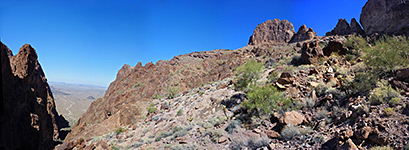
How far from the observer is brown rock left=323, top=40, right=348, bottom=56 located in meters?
13.3

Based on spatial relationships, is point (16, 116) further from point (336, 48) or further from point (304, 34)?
point (304, 34)

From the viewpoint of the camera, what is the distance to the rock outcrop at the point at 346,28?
130ft

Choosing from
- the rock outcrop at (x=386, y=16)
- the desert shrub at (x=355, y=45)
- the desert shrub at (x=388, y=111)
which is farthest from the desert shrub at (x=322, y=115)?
the rock outcrop at (x=386, y=16)

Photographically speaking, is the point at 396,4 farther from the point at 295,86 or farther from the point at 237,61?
the point at 295,86

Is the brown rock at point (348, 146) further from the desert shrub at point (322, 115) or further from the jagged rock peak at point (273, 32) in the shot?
the jagged rock peak at point (273, 32)

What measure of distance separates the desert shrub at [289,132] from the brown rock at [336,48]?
10.7 meters

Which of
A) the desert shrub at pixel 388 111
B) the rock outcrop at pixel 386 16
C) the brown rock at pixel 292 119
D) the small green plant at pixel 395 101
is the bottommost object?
the brown rock at pixel 292 119

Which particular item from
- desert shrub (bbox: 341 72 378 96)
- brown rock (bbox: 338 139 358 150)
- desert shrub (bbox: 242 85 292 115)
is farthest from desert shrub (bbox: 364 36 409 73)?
brown rock (bbox: 338 139 358 150)

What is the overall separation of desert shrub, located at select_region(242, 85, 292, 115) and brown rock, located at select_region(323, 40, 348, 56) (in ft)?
26.1

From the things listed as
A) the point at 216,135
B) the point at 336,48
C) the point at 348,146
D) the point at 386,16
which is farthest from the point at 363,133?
the point at 386,16

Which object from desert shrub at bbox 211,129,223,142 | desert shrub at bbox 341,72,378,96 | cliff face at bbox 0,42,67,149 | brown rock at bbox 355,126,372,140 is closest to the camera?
brown rock at bbox 355,126,372,140

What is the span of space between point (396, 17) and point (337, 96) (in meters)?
38.2

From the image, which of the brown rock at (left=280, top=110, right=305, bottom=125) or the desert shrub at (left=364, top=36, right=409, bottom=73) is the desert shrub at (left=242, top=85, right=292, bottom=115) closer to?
the brown rock at (left=280, top=110, right=305, bottom=125)

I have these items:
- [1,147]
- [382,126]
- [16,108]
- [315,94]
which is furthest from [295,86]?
[16,108]
